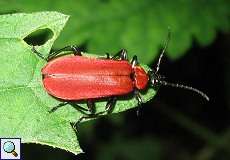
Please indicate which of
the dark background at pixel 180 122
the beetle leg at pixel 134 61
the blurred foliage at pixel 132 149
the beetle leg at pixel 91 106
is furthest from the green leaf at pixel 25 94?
the blurred foliage at pixel 132 149

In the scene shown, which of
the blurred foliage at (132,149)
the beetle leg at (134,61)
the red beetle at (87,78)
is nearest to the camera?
the red beetle at (87,78)

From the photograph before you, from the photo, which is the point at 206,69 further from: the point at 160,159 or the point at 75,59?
the point at 75,59

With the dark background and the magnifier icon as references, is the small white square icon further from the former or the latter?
the dark background

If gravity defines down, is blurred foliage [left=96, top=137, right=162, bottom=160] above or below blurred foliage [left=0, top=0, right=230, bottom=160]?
below

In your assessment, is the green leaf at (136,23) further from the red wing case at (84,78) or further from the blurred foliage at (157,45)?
the red wing case at (84,78)

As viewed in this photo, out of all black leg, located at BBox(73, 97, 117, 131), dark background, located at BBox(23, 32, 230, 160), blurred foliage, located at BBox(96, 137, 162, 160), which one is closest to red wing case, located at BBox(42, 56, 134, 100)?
black leg, located at BBox(73, 97, 117, 131)

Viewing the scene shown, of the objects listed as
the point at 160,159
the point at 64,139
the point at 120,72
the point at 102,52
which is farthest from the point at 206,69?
the point at 64,139
